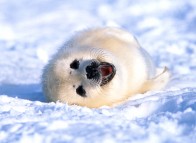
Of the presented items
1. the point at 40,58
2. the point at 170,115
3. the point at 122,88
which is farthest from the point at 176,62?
the point at 170,115

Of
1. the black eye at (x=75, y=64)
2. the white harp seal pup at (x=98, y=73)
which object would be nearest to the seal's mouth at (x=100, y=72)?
the white harp seal pup at (x=98, y=73)

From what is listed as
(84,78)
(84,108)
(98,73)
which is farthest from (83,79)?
(84,108)

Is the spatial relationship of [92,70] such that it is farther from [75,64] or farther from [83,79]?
[75,64]

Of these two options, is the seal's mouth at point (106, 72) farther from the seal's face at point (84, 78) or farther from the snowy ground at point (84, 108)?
the snowy ground at point (84, 108)

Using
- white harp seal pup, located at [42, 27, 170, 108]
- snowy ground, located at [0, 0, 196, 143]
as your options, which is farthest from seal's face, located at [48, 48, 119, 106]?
snowy ground, located at [0, 0, 196, 143]

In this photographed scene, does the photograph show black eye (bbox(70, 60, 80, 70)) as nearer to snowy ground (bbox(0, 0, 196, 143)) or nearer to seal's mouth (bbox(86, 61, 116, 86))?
seal's mouth (bbox(86, 61, 116, 86))

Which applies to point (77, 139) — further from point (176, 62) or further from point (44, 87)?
point (176, 62)
